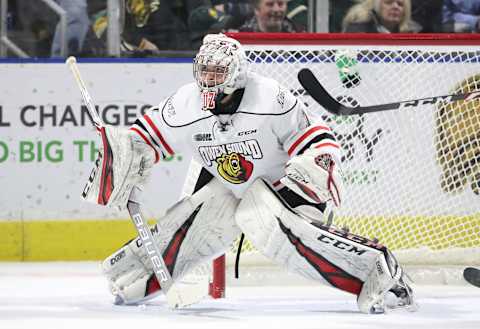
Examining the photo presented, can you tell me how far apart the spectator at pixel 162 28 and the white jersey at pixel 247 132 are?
6.42 ft

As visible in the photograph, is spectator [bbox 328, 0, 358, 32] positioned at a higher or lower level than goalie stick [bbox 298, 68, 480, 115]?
higher

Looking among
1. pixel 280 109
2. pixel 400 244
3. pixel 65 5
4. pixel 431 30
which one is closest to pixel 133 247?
pixel 280 109

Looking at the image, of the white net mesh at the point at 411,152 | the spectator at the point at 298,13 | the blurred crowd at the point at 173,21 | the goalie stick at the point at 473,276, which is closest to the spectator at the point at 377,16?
the blurred crowd at the point at 173,21

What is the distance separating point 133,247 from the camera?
412cm

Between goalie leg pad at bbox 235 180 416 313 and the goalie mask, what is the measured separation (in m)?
0.33

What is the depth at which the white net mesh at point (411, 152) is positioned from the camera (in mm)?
4871

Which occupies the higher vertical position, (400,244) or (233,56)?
(233,56)

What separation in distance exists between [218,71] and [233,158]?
0.29 metres

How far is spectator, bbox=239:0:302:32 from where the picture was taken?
5.92m

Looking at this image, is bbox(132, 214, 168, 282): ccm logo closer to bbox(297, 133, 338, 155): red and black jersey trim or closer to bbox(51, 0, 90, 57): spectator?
bbox(297, 133, 338, 155): red and black jersey trim

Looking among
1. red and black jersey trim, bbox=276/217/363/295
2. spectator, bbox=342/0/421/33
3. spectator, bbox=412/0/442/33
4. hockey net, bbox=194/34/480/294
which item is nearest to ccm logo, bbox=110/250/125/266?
red and black jersey trim, bbox=276/217/363/295

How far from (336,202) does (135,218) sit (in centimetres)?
68

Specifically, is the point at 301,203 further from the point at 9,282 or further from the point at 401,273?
the point at 9,282

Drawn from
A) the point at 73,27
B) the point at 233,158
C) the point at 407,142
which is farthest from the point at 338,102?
the point at 73,27
